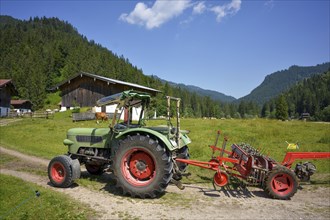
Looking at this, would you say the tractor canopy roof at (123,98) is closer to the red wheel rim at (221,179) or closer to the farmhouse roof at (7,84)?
the red wheel rim at (221,179)

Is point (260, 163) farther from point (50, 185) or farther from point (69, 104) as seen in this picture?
point (69, 104)

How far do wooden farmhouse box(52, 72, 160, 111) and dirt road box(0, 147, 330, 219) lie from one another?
→ 30.0 metres

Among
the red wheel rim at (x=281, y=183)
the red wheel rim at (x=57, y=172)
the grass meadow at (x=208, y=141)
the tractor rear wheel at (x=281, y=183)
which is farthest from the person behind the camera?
the grass meadow at (x=208, y=141)

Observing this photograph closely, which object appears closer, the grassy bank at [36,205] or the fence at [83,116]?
the grassy bank at [36,205]

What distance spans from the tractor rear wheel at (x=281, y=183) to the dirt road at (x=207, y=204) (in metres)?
0.21

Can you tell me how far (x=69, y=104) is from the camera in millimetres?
40406

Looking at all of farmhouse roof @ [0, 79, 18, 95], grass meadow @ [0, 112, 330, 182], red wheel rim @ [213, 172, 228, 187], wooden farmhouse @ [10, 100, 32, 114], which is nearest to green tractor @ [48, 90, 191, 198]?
red wheel rim @ [213, 172, 228, 187]

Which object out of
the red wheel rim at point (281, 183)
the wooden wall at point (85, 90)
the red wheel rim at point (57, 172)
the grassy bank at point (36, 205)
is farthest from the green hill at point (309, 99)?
the grassy bank at point (36, 205)

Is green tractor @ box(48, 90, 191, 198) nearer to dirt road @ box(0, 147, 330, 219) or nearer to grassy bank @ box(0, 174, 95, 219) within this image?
dirt road @ box(0, 147, 330, 219)

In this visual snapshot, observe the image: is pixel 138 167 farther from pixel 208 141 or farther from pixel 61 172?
pixel 208 141

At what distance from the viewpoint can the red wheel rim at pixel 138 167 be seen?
7.06 metres

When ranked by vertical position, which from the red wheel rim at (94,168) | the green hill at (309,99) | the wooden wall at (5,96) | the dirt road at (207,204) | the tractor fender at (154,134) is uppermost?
the green hill at (309,99)

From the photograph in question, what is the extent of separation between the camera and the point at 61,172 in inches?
318

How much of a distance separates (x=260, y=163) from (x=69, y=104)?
37385 millimetres
